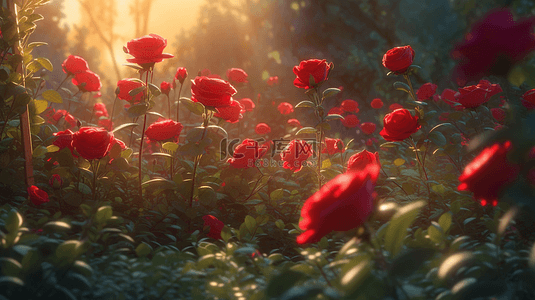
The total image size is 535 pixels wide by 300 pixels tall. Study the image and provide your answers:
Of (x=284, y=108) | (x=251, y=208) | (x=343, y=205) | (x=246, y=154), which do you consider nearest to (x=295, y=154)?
(x=246, y=154)

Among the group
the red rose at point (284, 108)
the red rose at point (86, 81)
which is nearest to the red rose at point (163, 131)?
the red rose at point (86, 81)

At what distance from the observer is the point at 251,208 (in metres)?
2.04

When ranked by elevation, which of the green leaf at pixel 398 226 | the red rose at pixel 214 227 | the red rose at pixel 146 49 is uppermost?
the red rose at pixel 146 49

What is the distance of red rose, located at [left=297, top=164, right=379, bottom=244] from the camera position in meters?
0.65

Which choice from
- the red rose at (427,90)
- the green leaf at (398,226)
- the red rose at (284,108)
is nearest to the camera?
the green leaf at (398,226)

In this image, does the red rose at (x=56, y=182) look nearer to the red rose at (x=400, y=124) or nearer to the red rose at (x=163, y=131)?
the red rose at (x=163, y=131)

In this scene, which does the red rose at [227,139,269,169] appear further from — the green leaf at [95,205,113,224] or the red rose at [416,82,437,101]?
the red rose at [416,82,437,101]

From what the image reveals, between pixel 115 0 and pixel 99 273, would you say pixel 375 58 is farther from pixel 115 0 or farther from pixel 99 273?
pixel 115 0

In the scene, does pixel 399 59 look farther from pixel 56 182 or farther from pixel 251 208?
pixel 56 182

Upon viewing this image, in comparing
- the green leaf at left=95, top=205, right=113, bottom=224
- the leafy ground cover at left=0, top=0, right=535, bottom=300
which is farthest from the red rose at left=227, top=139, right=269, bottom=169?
the green leaf at left=95, top=205, right=113, bottom=224

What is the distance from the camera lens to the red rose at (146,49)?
149cm

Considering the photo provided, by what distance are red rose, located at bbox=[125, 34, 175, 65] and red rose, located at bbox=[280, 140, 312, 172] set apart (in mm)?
865

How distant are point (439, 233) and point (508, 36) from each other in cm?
54

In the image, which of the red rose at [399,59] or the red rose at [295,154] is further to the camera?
the red rose at [295,154]
